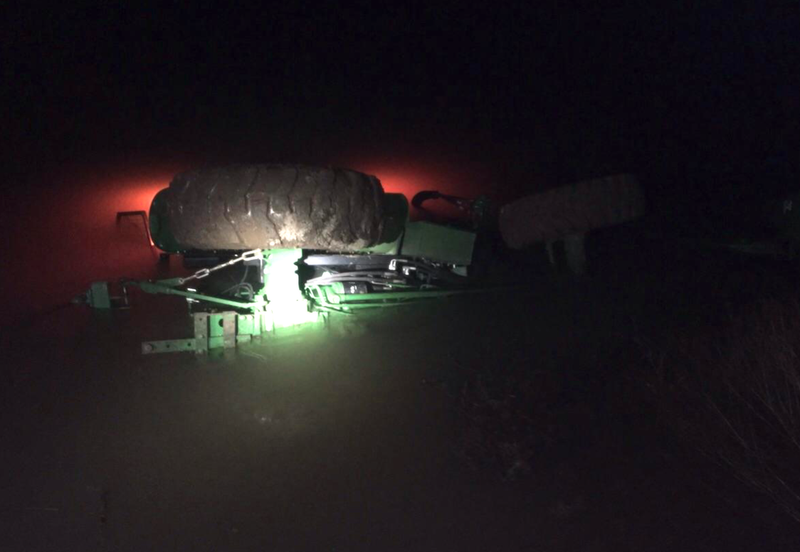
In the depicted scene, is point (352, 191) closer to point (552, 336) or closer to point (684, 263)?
point (552, 336)

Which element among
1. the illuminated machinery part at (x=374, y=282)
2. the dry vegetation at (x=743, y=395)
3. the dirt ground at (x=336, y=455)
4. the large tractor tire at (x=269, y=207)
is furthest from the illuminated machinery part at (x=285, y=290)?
the dry vegetation at (x=743, y=395)

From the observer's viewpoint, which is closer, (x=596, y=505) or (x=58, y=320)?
(x=596, y=505)

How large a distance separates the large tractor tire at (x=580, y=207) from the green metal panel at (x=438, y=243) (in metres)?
0.66

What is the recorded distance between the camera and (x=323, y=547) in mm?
2496

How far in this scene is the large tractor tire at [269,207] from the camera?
4.11m

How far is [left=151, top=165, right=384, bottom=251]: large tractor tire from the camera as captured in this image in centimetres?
411

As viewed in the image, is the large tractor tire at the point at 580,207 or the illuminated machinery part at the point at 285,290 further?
the large tractor tire at the point at 580,207

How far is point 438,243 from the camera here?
5684mm

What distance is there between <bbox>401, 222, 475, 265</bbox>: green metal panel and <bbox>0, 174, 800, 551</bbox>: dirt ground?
3.86ft

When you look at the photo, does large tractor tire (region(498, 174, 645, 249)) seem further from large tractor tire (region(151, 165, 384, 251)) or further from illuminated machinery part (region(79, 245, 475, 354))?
large tractor tire (region(151, 165, 384, 251))

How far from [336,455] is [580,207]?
11.5 ft

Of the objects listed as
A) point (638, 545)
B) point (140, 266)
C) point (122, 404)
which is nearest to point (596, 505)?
point (638, 545)

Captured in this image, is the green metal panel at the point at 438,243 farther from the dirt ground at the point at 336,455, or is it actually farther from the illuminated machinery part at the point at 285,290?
the dirt ground at the point at 336,455

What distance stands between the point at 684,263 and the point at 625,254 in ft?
2.05
